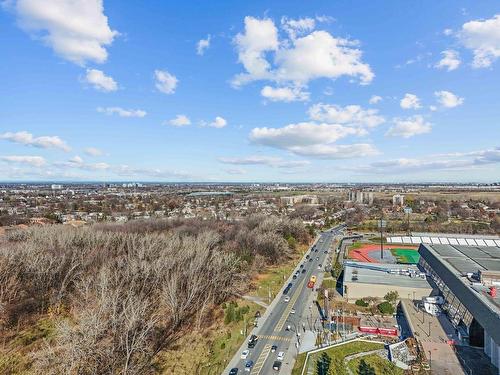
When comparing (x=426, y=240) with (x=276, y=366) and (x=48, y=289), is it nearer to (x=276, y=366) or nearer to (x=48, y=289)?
(x=276, y=366)

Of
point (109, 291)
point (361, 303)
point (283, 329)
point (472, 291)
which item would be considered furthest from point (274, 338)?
point (472, 291)

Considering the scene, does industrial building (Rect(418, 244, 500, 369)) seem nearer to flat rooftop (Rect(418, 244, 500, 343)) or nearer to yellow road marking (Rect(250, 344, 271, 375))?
flat rooftop (Rect(418, 244, 500, 343))

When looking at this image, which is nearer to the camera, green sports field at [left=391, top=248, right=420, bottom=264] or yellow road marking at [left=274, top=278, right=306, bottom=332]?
yellow road marking at [left=274, top=278, right=306, bottom=332]

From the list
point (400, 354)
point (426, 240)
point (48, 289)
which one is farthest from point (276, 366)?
point (426, 240)

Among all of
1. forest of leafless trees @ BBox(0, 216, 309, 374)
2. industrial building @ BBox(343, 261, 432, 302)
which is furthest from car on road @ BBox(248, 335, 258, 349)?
industrial building @ BBox(343, 261, 432, 302)

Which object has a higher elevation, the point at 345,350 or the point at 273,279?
the point at 345,350

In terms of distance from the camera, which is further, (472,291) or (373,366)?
(472,291)

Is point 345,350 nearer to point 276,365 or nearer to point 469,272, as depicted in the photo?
point 276,365
